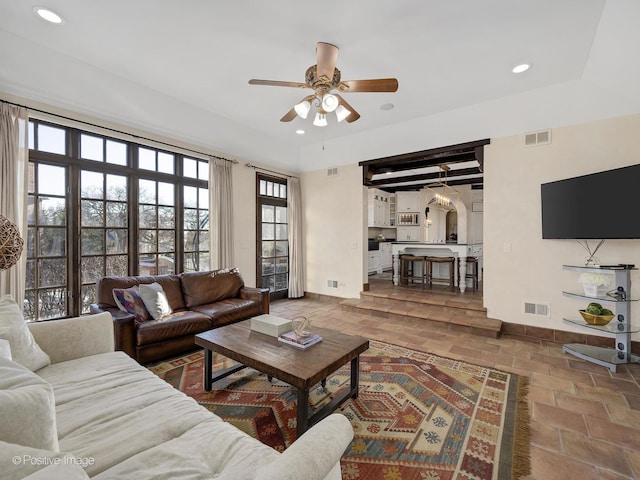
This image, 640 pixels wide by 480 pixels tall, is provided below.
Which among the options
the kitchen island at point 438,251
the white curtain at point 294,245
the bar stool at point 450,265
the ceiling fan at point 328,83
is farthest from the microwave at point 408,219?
the ceiling fan at point 328,83

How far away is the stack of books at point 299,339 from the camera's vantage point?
7.19 ft

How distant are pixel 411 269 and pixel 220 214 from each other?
491 cm

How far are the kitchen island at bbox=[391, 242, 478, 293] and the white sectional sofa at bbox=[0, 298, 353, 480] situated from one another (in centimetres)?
544

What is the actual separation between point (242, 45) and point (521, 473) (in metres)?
3.86

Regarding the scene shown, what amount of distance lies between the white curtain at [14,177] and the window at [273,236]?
3.15 m

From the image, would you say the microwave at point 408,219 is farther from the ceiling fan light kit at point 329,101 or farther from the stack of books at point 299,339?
the stack of books at point 299,339

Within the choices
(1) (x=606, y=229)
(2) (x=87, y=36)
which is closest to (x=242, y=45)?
(2) (x=87, y=36)

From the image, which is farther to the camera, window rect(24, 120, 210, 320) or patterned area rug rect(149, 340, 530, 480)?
window rect(24, 120, 210, 320)

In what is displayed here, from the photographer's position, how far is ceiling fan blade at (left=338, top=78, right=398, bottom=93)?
2.46 metres

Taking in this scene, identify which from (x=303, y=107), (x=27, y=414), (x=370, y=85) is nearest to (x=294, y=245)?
(x=303, y=107)

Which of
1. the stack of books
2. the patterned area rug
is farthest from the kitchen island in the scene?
the stack of books

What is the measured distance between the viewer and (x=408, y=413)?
2.15 meters

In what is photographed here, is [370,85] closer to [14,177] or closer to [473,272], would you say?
[14,177]

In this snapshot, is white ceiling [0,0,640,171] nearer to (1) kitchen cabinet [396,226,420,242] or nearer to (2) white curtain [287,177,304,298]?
(2) white curtain [287,177,304,298]
